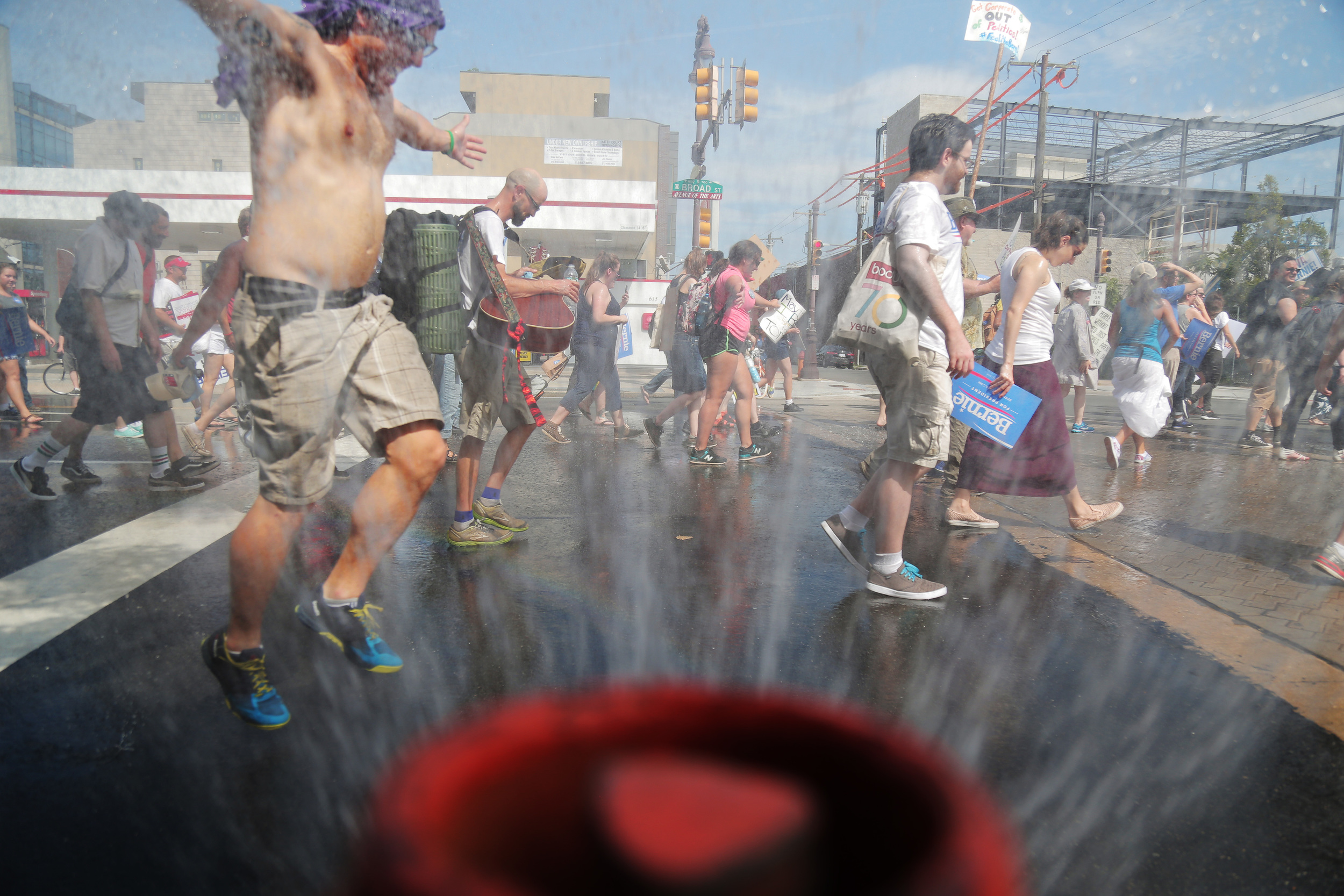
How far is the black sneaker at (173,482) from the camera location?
16.8ft

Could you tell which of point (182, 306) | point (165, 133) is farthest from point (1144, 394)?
point (182, 306)

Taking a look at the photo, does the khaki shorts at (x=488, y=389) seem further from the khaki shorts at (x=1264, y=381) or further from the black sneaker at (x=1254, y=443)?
the black sneaker at (x=1254, y=443)

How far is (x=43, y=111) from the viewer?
1.60 metres

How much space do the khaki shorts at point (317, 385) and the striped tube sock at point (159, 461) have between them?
3792mm

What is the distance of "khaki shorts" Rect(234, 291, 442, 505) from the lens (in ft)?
6.23

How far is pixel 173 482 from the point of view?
5160 millimetres

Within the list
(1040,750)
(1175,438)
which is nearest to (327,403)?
(1040,750)

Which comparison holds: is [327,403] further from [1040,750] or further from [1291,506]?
[1291,506]

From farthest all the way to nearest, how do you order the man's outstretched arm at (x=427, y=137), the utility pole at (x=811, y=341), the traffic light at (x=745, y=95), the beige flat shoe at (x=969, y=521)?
the utility pole at (x=811, y=341), the beige flat shoe at (x=969, y=521), the man's outstretched arm at (x=427, y=137), the traffic light at (x=745, y=95)

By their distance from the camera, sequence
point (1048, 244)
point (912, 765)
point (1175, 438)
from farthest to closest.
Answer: point (1175, 438), point (1048, 244), point (912, 765)

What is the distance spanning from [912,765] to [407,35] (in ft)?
4.51

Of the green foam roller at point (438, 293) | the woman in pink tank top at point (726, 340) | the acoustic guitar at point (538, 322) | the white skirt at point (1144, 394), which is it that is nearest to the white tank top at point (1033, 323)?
the woman in pink tank top at point (726, 340)

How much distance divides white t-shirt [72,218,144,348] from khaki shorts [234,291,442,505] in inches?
97.4

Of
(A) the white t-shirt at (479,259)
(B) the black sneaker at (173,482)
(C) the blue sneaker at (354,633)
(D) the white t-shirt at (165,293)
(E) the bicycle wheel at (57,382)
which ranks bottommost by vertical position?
(E) the bicycle wheel at (57,382)
